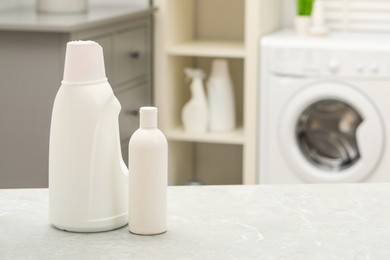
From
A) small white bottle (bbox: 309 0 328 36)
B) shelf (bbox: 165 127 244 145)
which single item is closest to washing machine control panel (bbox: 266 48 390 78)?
small white bottle (bbox: 309 0 328 36)

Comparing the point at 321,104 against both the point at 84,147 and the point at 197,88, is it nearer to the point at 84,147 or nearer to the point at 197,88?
the point at 197,88

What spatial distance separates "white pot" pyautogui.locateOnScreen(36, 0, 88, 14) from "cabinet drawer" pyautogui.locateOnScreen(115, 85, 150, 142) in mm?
388

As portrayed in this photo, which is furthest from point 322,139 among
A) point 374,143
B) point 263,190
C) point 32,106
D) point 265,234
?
point 265,234

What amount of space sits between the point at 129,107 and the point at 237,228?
2352 millimetres

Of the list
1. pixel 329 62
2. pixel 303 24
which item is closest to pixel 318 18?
pixel 303 24

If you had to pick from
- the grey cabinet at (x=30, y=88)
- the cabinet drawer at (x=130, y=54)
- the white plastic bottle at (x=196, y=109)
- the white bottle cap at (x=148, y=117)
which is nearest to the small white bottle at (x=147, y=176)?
the white bottle cap at (x=148, y=117)

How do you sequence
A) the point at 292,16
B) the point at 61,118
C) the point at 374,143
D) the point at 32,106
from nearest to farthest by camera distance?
the point at 61,118
the point at 32,106
the point at 374,143
the point at 292,16

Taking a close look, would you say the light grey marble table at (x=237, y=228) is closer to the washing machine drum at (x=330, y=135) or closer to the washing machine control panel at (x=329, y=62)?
the washing machine control panel at (x=329, y=62)

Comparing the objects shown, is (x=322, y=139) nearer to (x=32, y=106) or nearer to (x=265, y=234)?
(x=32, y=106)

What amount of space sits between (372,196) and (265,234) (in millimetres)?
281

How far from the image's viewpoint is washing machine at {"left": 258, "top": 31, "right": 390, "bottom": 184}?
3410 mm

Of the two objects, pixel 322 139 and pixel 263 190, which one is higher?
pixel 263 190

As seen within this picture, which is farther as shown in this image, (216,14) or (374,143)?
(216,14)

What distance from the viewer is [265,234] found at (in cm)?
124
